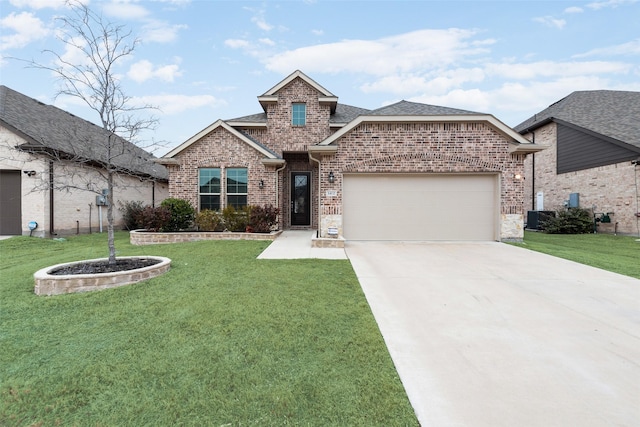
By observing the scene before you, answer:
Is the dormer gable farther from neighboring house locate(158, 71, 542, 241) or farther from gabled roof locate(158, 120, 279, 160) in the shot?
neighboring house locate(158, 71, 542, 241)

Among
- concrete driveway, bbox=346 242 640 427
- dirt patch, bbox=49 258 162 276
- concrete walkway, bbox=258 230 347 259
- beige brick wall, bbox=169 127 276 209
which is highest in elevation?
beige brick wall, bbox=169 127 276 209

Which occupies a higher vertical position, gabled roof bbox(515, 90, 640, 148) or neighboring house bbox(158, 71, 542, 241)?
gabled roof bbox(515, 90, 640, 148)

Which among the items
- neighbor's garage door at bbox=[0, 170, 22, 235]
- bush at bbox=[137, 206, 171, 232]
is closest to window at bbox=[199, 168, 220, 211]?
bush at bbox=[137, 206, 171, 232]

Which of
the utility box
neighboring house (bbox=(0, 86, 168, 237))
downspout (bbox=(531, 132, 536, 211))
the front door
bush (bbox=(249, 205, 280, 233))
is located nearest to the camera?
bush (bbox=(249, 205, 280, 233))

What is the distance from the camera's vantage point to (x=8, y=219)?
1099cm

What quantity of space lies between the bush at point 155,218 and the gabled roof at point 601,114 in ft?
61.8

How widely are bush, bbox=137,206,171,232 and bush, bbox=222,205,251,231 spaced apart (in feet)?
6.39

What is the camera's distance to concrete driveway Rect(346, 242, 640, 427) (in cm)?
205

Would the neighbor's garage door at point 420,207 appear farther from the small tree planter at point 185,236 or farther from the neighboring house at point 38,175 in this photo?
the neighboring house at point 38,175

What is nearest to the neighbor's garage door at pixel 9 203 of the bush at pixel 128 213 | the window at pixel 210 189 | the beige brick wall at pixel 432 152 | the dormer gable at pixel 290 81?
the bush at pixel 128 213

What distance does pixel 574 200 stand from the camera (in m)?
14.7

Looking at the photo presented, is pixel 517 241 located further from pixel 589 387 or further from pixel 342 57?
pixel 342 57

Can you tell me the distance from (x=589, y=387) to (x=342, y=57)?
56.1 feet

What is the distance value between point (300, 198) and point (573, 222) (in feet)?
42.8
